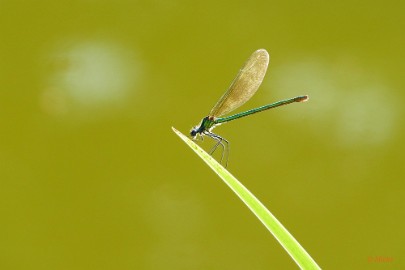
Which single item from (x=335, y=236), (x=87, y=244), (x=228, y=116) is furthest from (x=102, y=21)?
(x=335, y=236)

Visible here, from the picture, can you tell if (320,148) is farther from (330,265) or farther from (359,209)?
(330,265)

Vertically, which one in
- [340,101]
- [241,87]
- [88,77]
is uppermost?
[340,101]

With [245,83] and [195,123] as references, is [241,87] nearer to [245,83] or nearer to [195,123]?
[245,83]

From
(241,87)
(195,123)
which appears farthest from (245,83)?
(195,123)

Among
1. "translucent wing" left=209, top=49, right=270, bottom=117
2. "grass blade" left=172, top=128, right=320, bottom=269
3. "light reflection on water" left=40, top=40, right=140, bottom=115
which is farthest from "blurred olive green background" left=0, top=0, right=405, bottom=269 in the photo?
"grass blade" left=172, top=128, right=320, bottom=269

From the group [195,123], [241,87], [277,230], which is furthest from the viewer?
[195,123]

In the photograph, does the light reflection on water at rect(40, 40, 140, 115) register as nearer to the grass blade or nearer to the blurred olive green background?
the blurred olive green background
